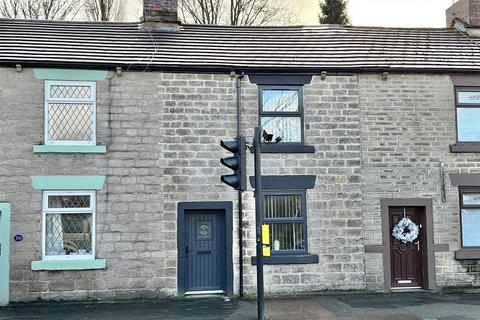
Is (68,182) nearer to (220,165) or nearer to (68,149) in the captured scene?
(68,149)

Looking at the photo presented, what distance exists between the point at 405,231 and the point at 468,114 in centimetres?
344

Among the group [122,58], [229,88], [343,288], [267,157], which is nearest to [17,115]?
[122,58]

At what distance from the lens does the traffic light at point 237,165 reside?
31.1ft

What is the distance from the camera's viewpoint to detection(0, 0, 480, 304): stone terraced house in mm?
12320

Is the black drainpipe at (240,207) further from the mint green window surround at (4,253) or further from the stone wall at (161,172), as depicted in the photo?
the mint green window surround at (4,253)

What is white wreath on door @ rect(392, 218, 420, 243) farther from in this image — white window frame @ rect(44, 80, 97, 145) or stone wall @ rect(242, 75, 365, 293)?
white window frame @ rect(44, 80, 97, 145)

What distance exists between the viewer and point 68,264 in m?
12.1

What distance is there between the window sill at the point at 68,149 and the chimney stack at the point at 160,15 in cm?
408

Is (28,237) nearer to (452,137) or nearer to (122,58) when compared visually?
(122,58)

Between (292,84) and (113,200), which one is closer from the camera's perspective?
(113,200)

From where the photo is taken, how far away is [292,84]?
13383mm

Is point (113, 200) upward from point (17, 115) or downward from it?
downward

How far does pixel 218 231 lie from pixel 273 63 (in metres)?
4.32

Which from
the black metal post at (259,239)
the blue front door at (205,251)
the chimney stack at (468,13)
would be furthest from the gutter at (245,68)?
the black metal post at (259,239)
